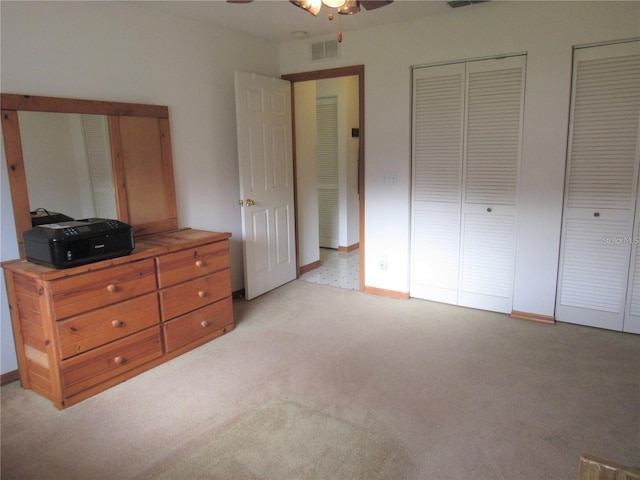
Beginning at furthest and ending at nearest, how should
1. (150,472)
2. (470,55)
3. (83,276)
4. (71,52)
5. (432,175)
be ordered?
(432,175) < (470,55) < (71,52) < (83,276) < (150,472)

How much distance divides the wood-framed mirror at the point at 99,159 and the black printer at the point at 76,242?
0.26 meters

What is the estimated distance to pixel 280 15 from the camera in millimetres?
3391

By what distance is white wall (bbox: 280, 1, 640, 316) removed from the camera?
121 inches

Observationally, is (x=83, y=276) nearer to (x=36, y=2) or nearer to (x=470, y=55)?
(x=36, y=2)

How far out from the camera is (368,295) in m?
4.19

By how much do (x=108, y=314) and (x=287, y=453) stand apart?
1.30 m

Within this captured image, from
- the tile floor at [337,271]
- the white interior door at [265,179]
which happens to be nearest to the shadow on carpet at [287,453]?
the white interior door at [265,179]

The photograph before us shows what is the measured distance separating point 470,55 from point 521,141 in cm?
78

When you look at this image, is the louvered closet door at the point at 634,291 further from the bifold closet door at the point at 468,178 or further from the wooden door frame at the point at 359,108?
the wooden door frame at the point at 359,108

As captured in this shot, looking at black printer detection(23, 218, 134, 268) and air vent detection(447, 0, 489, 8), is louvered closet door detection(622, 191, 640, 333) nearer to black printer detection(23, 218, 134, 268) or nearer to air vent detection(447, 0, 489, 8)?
air vent detection(447, 0, 489, 8)

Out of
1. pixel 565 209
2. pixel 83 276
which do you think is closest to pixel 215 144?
pixel 83 276

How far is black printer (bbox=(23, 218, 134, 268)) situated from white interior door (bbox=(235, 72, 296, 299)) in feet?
4.71

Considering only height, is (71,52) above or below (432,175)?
above

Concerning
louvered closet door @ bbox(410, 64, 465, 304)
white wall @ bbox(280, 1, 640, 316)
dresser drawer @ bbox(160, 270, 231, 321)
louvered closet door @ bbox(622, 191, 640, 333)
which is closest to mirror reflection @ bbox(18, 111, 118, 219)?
dresser drawer @ bbox(160, 270, 231, 321)
